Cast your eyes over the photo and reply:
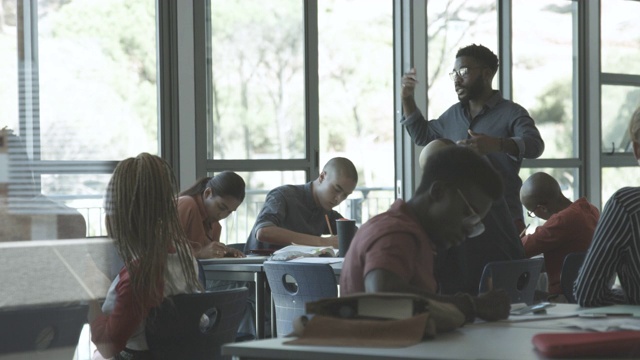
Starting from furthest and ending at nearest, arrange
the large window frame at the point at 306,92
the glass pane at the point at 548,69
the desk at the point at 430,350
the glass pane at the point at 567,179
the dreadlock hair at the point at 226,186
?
the glass pane at the point at 567,179 < the glass pane at the point at 548,69 < the large window frame at the point at 306,92 < the dreadlock hair at the point at 226,186 < the desk at the point at 430,350

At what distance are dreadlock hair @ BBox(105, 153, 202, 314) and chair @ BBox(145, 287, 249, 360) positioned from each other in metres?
0.05

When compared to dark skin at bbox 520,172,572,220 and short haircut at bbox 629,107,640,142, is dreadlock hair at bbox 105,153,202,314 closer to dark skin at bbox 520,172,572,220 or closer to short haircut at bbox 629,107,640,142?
short haircut at bbox 629,107,640,142

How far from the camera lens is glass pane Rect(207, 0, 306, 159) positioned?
619cm

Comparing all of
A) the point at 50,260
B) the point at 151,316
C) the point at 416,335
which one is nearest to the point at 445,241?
the point at 416,335

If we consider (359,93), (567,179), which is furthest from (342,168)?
(567,179)

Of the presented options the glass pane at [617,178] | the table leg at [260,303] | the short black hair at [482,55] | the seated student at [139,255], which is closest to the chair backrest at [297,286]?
the table leg at [260,303]

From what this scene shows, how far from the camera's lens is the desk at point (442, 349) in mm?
1694

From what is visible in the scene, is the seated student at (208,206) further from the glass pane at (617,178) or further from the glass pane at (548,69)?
the glass pane at (617,178)

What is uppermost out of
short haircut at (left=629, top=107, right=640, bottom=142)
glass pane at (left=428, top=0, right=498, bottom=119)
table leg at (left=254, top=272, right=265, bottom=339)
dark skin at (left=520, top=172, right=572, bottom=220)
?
glass pane at (left=428, top=0, right=498, bottom=119)

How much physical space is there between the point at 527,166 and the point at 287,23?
2.60 metres

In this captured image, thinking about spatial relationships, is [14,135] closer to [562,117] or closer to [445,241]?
[445,241]

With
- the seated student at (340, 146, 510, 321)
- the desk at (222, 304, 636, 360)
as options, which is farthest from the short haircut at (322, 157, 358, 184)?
the desk at (222, 304, 636, 360)

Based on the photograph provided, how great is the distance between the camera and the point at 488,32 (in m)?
7.86

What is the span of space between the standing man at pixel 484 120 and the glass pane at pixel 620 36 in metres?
4.30
